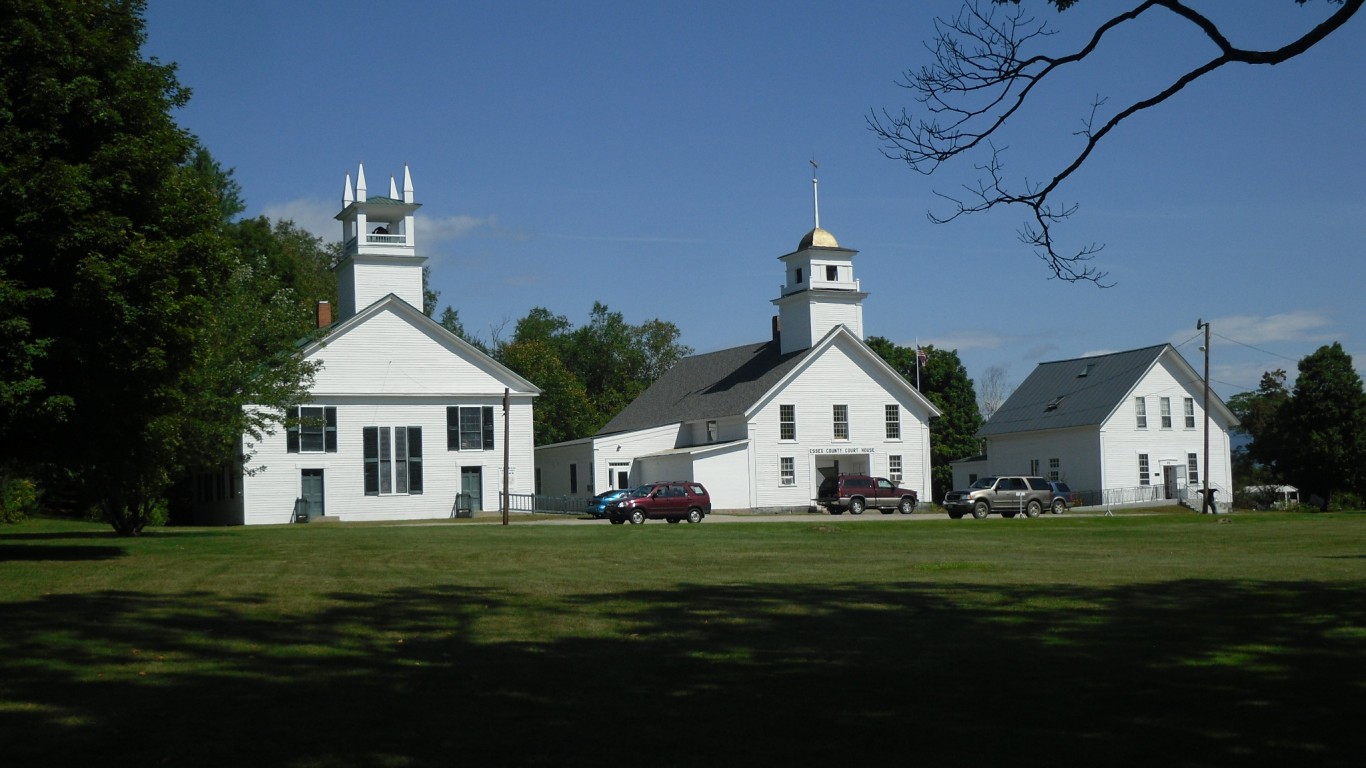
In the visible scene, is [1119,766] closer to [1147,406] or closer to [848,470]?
[848,470]

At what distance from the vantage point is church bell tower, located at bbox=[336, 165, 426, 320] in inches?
2315

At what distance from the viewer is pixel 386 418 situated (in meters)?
56.7

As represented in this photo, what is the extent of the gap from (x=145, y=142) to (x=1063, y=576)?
1630 centimetres

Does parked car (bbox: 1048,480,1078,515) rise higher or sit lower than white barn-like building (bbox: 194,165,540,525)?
lower

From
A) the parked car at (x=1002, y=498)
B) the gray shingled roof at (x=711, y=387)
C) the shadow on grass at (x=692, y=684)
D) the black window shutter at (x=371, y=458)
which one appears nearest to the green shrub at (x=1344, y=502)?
the parked car at (x=1002, y=498)

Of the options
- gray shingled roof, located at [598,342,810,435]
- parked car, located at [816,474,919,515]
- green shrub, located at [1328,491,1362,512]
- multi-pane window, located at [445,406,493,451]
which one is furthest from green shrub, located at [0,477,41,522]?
green shrub, located at [1328,491,1362,512]

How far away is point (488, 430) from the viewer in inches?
2307

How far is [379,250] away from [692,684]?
52.0 m

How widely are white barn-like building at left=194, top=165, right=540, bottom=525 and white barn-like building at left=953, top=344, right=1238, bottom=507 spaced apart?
88.8 ft

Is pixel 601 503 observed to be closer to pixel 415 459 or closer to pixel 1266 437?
pixel 415 459

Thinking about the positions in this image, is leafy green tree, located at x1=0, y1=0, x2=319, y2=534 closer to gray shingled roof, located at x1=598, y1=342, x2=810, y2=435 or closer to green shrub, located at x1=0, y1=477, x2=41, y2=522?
green shrub, located at x1=0, y1=477, x2=41, y2=522

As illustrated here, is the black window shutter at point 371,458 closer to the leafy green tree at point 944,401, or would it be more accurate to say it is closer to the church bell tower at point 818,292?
the church bell tower at point 818,292

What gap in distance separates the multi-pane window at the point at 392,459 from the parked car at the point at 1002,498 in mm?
22729

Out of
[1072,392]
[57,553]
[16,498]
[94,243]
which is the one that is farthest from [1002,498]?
[94,243]
